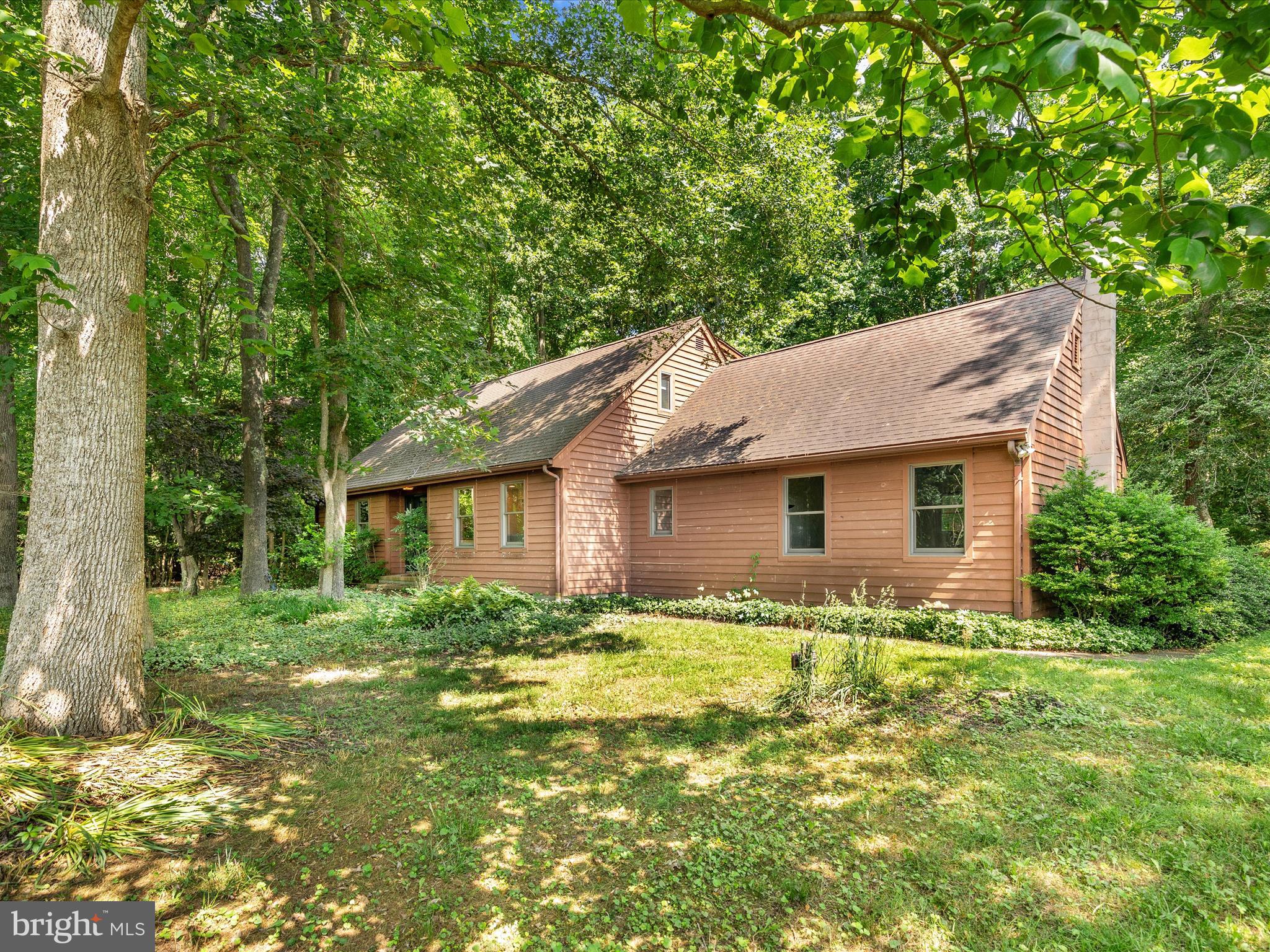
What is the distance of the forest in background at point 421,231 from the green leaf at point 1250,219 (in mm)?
224

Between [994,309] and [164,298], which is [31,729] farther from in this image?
[994,309]

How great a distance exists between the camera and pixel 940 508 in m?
9.76

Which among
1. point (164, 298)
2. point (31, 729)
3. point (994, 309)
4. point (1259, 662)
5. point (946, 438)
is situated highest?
point (994, 309)

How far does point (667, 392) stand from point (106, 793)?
44.5 ft

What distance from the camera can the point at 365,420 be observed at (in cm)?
1242

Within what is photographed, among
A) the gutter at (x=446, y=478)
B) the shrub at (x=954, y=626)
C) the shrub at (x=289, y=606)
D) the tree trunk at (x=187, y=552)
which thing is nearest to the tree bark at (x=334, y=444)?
the shrub at (x=289, y=606)

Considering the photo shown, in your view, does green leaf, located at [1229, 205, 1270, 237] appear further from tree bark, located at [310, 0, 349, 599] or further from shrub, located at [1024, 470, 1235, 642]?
tree bark, located at [310, 0, 349, 599]

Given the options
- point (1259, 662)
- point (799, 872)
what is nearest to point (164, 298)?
point (799, 872)

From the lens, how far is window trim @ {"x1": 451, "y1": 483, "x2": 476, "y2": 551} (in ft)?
50.3

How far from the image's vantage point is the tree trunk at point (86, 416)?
12.8ft

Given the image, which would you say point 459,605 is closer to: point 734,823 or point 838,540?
point 838,540

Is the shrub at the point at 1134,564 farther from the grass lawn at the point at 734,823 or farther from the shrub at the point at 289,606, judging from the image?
the shrub at the point at 289,606

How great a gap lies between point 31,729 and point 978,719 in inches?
268

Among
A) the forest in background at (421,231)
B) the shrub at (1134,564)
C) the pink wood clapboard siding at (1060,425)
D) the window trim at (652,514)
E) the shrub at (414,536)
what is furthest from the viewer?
the shrub at (414,536)
